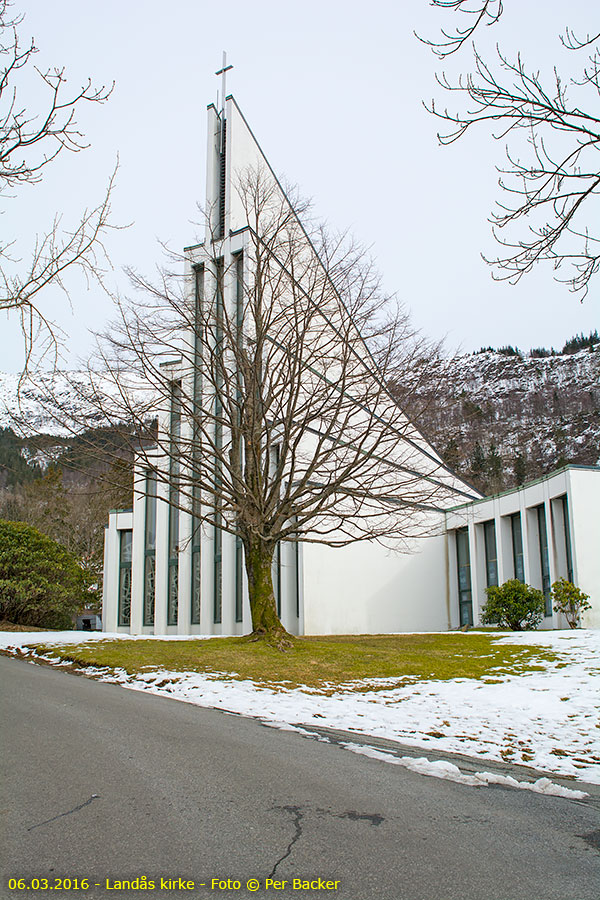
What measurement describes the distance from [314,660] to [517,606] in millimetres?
11832

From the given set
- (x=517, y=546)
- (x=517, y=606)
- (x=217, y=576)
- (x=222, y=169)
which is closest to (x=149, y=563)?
(x=217, y=576)

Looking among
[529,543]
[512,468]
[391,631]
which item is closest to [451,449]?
[529,543]

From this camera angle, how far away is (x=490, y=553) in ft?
91.6

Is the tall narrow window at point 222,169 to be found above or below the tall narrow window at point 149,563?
above

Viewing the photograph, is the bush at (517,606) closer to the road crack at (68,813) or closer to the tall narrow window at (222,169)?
the tall narrow window at (222,169)

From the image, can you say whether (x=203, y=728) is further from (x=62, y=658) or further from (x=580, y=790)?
(x=62, y=658)

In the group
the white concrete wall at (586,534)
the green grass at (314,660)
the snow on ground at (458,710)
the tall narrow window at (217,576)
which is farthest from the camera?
the tall narrow window at (217,576)

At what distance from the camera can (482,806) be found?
4109 millimetres

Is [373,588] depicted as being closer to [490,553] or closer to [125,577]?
[490,553]

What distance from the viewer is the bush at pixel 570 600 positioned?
20234mm

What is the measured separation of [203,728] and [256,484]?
859 centimetres

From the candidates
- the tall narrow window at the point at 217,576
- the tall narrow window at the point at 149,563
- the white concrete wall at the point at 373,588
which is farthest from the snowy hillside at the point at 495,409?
the tall narrow window at the point at 217,576

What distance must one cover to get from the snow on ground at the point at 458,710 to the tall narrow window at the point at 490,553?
54.5 feet

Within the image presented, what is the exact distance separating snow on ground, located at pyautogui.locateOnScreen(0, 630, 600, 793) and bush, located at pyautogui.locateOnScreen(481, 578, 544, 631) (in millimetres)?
10582
